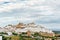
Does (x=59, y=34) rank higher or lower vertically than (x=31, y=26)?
lower

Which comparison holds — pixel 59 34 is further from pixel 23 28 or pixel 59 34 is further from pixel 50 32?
pixel 23 28

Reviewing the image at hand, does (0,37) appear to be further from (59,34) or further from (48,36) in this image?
(59,34)

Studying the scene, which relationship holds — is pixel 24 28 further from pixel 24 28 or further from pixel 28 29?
pixel 28 29

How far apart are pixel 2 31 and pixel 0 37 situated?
628 millimetres

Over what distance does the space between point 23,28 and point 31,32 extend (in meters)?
0.35

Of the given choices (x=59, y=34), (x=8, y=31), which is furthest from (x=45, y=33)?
(x=8, y=31)

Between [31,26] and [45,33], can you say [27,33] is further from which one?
[45,33]

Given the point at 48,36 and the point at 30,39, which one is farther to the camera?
the point at 48,36

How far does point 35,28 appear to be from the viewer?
6500 millimetres

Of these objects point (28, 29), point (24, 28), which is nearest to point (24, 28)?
point (24, 28)

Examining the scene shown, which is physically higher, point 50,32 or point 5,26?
point 5,26

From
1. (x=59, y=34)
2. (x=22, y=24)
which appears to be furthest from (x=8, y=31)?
(x=59, y=34)

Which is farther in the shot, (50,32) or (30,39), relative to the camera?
(50,32)

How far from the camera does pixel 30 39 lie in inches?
234
